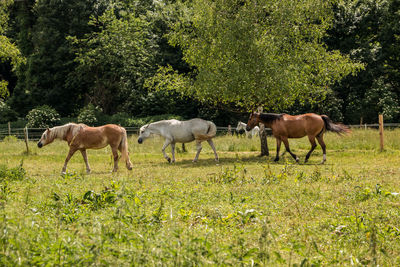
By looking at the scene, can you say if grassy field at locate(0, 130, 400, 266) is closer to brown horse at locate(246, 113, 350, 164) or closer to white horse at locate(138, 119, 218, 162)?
brown horse at locate(246, 113, 350, 164)

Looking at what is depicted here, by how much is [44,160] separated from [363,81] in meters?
25.9

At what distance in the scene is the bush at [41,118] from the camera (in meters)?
31.1

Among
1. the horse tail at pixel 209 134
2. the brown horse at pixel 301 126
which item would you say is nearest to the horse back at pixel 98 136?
the horse tail at pixel 209 134

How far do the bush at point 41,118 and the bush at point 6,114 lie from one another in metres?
5.13

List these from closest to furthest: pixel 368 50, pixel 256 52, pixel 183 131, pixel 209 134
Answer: pixel 209 134 → pixel 183 131 → pixel 256 52 → pixel 368 50

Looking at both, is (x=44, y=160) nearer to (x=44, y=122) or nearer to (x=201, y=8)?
(x=201, y=8)

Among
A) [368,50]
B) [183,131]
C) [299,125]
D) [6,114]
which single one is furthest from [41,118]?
[368,50]

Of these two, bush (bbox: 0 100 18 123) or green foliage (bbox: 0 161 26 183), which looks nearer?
green foliage (bbox: 0 161 26 183)

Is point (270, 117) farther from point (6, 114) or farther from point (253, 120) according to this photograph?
point (6, 114)

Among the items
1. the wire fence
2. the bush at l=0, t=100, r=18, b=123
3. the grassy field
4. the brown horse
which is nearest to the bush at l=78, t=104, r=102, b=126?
the wire fence

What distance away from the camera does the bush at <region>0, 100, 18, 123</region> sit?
35.6m

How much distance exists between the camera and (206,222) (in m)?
5.88

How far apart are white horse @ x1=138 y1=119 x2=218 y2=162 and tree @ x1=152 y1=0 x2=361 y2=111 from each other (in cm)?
174

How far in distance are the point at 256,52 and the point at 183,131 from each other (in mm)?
4499
